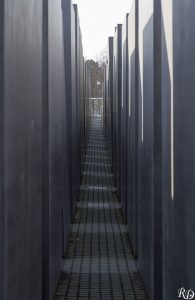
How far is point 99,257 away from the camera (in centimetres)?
922

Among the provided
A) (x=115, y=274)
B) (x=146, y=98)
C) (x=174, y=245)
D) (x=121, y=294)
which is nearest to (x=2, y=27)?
(x=174, y=245)

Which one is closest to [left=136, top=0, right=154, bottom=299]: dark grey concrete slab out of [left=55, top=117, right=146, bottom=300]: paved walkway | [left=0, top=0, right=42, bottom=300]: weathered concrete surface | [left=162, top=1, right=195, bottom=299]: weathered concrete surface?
[left=55, top=117, right=146, bottom=300]: paved walkway

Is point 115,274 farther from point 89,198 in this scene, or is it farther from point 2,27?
point 89,198

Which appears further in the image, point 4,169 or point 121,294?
point 121,294

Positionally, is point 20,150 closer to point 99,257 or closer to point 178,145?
point 178,145

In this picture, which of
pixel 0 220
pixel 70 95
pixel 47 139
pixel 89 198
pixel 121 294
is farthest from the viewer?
pixel 89 198

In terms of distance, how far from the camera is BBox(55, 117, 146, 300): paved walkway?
7.35 metres

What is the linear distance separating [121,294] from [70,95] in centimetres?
519

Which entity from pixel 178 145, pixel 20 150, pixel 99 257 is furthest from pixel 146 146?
pixel 20 150

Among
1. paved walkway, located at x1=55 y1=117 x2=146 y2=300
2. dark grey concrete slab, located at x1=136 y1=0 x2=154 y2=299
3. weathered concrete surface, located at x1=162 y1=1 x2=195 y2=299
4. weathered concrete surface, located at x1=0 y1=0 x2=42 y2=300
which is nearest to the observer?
weathered concrete surface, located at x1=0 y1=0 x2=42 y2=300

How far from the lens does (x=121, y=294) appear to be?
7.20 meters

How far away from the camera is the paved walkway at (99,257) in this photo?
735 centimetres

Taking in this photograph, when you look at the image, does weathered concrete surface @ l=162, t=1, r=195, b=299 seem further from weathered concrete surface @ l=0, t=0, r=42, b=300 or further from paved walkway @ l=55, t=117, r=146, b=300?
paved walkway @ l=55, t=117, r=146, b=300

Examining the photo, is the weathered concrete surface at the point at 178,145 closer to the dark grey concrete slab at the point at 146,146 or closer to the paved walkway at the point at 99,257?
the dark grey concrete slab at the point at 146,146
